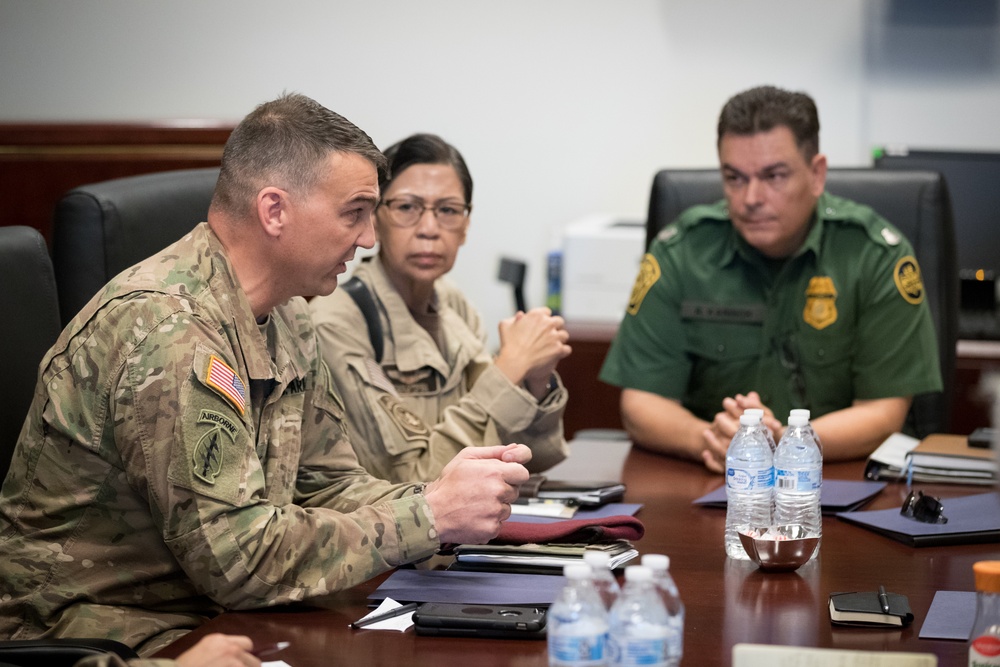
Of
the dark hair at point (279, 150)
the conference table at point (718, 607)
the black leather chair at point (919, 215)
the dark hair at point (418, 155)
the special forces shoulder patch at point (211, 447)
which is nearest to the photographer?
the conference table at point (718, 607)

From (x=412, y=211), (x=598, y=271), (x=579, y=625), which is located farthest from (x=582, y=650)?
(x=598, y=271)

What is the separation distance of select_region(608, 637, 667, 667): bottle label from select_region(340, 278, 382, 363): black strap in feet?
3.95

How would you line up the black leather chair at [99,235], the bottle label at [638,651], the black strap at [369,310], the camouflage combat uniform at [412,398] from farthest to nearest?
the black strap at [369,310]
the camouflage combat uniform at [412,398]
the black leather chair at [99,235]
the bottle label at [638,651]

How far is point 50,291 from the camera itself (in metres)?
1.86

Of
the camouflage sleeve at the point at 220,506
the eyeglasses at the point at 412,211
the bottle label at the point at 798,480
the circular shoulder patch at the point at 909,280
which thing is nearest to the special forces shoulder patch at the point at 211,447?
the camouflage sleeve at the point at 220,506

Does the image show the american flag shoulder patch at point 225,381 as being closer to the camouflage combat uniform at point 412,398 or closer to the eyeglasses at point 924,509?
the camouflage combat uniform at point 412,398

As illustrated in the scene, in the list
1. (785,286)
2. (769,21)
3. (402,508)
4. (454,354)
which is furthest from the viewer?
(769,21)

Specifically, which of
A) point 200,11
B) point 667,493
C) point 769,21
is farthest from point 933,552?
point 200,11

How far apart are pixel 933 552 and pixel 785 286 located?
3.31 ft

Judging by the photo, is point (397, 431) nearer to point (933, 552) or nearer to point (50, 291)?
point (50, 291)

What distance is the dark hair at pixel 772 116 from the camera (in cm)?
257

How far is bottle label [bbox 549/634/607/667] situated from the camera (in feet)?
3.67

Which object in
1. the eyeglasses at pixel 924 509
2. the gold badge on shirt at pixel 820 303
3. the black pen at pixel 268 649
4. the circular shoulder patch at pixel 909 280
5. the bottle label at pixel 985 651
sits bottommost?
the black pen at pixel 268 649

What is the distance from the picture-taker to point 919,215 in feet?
8.98
